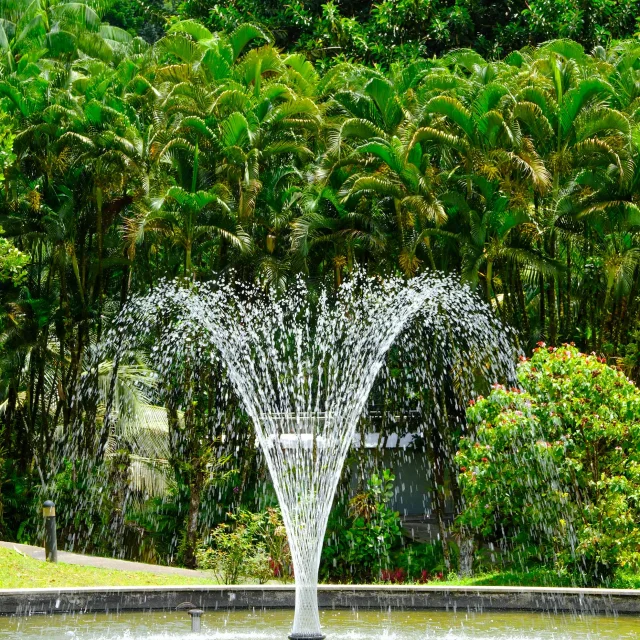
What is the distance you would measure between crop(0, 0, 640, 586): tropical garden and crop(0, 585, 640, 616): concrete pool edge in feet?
11.1

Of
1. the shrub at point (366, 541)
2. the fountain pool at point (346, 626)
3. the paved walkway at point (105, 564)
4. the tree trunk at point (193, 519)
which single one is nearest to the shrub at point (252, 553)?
the paved walkway at point (105, 564)

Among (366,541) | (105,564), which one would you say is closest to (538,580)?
(366,541)

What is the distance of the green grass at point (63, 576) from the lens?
Result: 12414 mm

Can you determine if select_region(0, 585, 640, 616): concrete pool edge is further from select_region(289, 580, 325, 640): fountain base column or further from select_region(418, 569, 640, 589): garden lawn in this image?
select_region(418, 569, 640, 589): garden lawn

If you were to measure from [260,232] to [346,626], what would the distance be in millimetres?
10140

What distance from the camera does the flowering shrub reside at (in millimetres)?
12258

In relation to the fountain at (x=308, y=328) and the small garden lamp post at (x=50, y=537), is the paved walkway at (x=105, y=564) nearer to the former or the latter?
the small garden lamp post at (x=50, y=537)

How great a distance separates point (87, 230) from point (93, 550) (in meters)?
5.97

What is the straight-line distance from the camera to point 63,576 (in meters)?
12.9

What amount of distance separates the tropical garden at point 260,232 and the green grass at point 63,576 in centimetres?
89

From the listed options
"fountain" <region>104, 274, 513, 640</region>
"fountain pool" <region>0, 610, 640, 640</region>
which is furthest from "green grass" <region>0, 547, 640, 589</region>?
"fountain pool" <region>0, 610, 640, 640</region>

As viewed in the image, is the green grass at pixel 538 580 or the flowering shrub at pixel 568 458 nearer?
the flowering shrub at pixel 568 458

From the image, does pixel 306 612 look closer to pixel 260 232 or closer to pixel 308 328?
pixel 308 328

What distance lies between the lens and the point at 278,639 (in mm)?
8961
